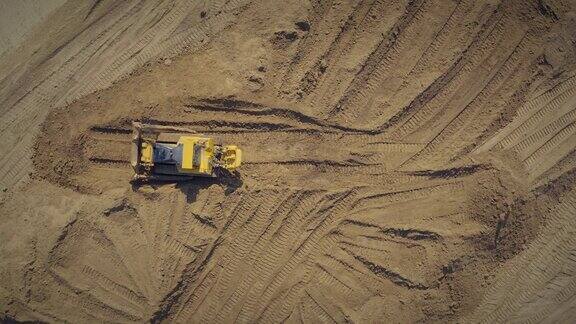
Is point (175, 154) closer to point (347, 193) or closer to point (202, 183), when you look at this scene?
point (202, 183)

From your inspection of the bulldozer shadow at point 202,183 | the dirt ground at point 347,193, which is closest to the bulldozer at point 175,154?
the bulldozer shadow at point 202,183

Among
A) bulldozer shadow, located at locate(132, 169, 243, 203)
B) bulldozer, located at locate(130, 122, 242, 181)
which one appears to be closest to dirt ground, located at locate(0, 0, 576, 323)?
bulldozer shadow, located at locate(132, 169, 243, 203)

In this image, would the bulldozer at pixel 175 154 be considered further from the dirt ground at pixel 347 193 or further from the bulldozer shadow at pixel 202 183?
the dirt ground at pixel 347 193

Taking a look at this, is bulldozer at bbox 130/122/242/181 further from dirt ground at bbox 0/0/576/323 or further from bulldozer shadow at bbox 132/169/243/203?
dirt ground at bbox 0/0/576/323

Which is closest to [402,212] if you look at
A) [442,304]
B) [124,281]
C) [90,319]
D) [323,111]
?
[442,304]

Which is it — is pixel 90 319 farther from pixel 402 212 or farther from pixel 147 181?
pixel 402 212
